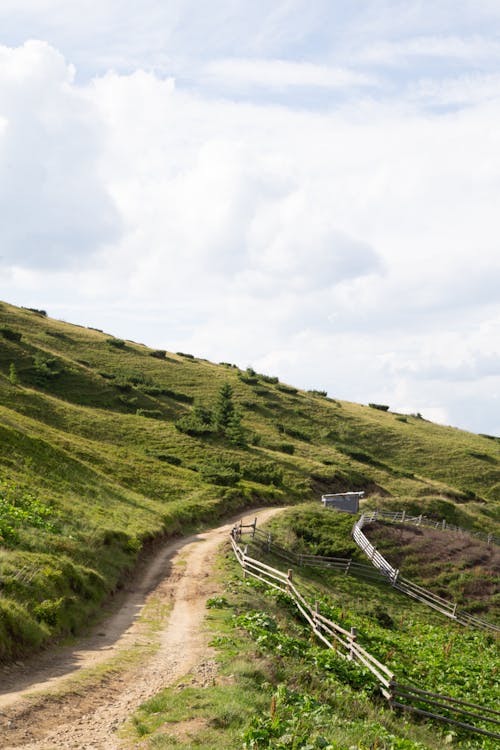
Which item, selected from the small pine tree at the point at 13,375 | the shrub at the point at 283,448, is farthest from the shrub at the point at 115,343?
the shrub at the point at 283,448

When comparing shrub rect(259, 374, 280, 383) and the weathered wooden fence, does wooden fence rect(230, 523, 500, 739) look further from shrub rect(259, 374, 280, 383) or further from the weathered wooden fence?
shrub rect(259, 374, 280, 383)

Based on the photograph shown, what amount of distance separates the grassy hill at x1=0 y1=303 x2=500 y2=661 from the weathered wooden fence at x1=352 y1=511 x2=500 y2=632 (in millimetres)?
11589

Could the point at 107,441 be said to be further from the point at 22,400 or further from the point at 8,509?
the point at 8,509

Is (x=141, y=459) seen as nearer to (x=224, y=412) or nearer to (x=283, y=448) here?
(x=224, y=412)

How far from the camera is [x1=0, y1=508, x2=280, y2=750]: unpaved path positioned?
422 inches

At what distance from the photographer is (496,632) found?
32.3 m

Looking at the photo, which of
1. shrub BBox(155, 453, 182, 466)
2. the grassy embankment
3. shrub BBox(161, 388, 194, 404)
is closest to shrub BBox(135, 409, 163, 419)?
shrub BBox(161, 388, 194, 404)

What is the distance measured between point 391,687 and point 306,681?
2.37m

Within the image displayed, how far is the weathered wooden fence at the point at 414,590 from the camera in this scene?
109 ft

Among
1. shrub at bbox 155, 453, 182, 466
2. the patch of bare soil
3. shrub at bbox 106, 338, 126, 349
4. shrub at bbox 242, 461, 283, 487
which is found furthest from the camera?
shrub at bbox 106, 338, 126, 349

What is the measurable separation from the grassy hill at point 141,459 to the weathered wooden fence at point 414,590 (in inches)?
456

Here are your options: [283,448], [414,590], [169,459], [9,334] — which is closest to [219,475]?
[169,459]

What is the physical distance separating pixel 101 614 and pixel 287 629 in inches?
267

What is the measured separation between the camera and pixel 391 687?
15047 millimetres
